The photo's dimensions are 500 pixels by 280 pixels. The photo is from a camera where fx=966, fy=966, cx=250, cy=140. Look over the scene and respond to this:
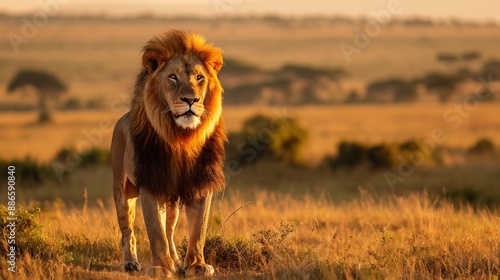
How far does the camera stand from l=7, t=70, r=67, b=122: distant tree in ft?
147

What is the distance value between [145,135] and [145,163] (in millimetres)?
204

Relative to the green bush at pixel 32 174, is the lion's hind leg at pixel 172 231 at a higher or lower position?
higher

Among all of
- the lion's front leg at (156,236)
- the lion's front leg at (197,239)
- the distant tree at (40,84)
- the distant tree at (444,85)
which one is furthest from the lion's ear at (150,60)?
the distant tree at (444,85)

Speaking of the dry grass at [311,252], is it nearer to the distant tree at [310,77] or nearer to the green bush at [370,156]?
the green bush at [370,156]

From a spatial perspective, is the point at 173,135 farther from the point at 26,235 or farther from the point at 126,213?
the point at 26,235

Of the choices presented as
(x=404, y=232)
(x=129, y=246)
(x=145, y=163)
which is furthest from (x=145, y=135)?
(x=404, y=232)

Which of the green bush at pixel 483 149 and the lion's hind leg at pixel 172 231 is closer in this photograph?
the lion's hind leg at pixel 172 231

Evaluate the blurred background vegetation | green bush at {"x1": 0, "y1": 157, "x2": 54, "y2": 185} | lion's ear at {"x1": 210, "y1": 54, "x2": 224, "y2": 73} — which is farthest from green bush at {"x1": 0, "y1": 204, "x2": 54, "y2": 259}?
green bush at {"x1": 0, "y1": 157, "x2": 54, "y2": 185}

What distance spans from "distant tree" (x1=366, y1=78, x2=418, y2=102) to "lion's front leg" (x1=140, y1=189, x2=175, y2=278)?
43.2m

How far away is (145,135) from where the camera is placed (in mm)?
7004

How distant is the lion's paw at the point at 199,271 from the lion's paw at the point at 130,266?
617 millimetres

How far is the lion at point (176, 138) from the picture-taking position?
6.73 meters

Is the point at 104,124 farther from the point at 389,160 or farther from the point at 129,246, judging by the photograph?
the point at 129,246

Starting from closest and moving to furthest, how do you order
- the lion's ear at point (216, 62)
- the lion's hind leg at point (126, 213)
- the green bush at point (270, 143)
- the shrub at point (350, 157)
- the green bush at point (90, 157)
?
1. the lion's ear at point (216, 62)
2. the lion's hind leg at point (126, 213)
3. the shrub at point (350, 157)
4. the green bush at point (270, 143)
5. the green bush at point (90, 157)
